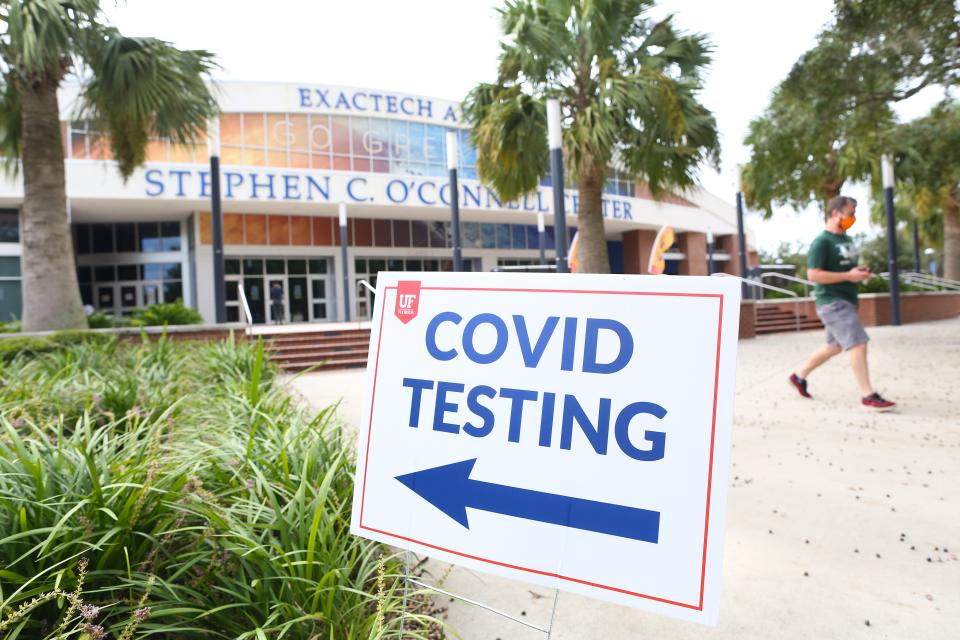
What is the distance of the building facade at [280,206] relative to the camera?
21766mm

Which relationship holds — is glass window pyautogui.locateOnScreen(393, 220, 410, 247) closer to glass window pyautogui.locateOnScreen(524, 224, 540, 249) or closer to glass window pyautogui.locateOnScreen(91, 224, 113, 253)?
glass window pyautogui.locateOnScreen(524, 224, 540, 249)

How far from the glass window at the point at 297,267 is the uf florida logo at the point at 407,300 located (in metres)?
25.7

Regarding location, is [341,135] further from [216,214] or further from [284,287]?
[216,214]

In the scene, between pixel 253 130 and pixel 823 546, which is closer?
pixel 823 546

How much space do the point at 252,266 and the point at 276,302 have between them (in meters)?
1.83

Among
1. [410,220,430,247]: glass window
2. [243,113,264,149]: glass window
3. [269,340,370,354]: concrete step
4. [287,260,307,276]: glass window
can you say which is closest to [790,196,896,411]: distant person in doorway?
[269,340,370,354]: concrete step

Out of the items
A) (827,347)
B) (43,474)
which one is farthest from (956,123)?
(43,474)

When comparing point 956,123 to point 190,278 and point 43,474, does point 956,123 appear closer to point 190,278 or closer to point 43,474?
point 43,474

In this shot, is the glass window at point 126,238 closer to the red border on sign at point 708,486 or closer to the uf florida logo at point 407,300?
the uf florida logo at point 407,300

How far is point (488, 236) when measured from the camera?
30.4 metres

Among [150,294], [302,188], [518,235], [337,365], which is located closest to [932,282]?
[518,235]

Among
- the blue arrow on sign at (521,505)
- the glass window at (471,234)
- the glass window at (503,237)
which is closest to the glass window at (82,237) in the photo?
the glass window at (471,234)

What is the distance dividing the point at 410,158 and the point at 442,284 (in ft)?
86.3

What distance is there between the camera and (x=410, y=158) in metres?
27.1
